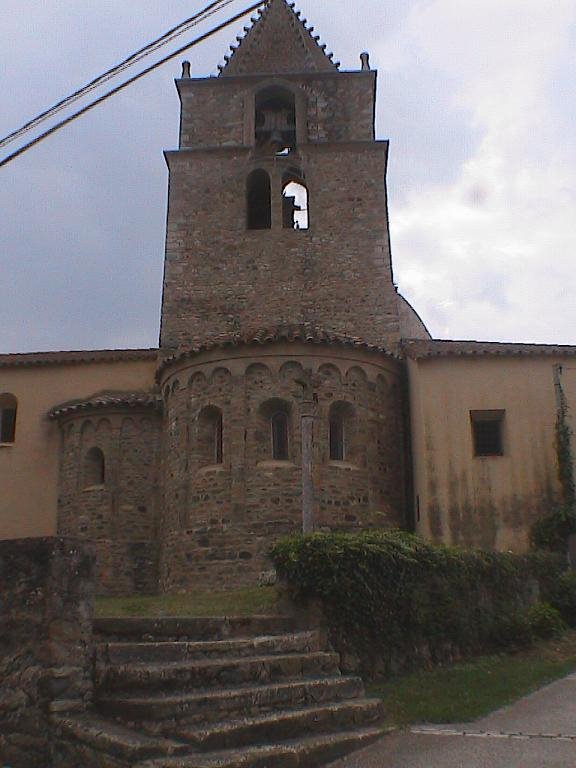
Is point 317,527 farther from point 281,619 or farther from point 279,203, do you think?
point 279,203

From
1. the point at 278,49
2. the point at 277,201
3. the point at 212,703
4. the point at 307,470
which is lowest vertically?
the point at 212,703

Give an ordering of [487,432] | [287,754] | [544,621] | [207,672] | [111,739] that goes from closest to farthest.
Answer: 1. [111,739]
2. [287,754]
3. [207,672]
4. [544,621]
5. [487,432]

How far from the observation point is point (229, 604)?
11.7 meters

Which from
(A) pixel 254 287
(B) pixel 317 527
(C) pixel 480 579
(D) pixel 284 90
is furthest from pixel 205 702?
(D) pixel 284 90

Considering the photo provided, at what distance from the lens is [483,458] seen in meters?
19.2

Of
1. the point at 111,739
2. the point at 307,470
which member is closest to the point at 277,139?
the point at 307,470

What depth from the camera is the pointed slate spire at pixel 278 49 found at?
92.5ft

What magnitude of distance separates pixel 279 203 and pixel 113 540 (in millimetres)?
12128

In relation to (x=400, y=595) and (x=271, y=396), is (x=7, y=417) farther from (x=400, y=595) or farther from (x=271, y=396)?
(x=400, y=595)


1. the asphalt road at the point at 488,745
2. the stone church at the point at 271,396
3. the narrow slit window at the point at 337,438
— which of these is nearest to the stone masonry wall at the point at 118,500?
the stone church at the point at 271,396

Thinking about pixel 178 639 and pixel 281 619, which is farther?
pixel 281 619

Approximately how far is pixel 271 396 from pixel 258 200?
1089cm

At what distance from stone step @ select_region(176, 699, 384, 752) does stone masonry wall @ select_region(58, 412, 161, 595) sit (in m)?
12.7

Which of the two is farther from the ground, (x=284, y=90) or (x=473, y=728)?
(x=284, y=90)
